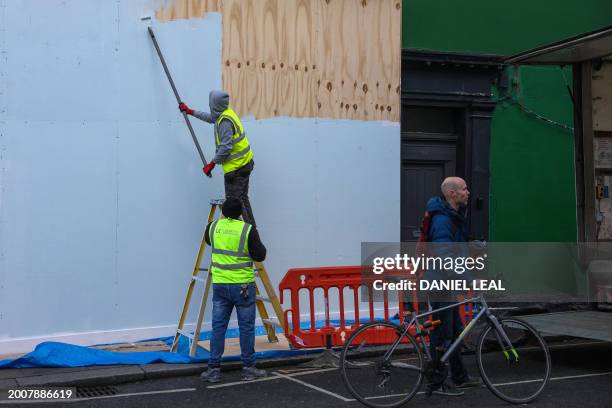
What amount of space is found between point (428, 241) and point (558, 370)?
2.41 m

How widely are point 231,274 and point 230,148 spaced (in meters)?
1.74

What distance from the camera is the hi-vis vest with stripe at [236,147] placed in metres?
9.44

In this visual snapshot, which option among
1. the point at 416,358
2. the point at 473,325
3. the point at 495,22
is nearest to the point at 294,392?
the point at 416,358

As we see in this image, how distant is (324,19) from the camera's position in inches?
440

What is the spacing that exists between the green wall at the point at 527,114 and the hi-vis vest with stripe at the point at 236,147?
4.46 m

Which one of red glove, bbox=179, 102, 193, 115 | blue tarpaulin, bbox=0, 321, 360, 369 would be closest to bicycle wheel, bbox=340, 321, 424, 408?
blue tarpaulin, bbox=0, 321, 360, 369

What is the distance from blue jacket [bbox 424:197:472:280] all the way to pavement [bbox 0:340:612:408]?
112 centimetres

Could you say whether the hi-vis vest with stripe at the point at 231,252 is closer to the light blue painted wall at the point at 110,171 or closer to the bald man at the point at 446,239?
the bald man at the point at 446,239

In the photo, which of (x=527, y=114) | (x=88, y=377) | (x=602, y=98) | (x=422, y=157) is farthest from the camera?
(x=527, y=114)

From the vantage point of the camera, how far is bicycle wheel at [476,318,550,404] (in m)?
7.31

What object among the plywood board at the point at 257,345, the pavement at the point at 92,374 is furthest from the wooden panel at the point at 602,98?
the pavement at the point at 92,374

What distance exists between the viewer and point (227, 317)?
8.40 metres

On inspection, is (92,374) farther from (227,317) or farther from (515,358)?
(515,358)

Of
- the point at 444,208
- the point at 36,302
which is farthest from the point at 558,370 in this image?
the point at 36,302
